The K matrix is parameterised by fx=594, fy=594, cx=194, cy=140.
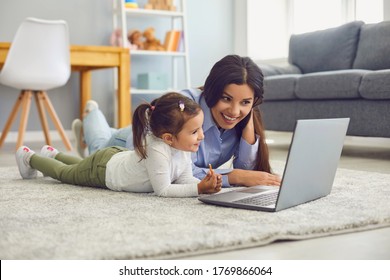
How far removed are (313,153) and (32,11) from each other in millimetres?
3995

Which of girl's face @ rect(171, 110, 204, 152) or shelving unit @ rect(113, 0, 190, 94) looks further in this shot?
shelving unit @ rect(113, 0, 190, 94)

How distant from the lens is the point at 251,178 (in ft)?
6.28

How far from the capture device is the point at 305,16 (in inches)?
215

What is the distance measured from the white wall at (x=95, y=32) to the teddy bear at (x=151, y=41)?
350 mm

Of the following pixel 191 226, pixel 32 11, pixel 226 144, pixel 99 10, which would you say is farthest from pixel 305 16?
pixel 191 226

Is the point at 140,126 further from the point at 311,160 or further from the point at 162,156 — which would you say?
the point at 311,160

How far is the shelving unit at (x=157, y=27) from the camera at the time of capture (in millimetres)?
5055

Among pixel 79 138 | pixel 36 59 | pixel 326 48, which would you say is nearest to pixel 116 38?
pixel 36 59

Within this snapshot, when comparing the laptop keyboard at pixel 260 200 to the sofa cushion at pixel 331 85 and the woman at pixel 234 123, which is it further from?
the sofa cushion at pixel 331 85

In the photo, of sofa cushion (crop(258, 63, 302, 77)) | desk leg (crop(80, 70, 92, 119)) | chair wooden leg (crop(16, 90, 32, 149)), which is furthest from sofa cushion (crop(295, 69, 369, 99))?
desk leg (crop(80, 70, 92, 119))

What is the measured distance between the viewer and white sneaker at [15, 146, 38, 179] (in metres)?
2.23

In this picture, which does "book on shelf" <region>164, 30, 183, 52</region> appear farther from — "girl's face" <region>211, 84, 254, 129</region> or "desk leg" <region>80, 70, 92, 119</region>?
"girl's face" <region>211, 84, 254, 129</region>

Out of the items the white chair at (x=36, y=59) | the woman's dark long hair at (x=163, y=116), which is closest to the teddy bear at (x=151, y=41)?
the white chair at (x=36, y=59)

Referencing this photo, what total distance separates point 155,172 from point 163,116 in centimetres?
16
